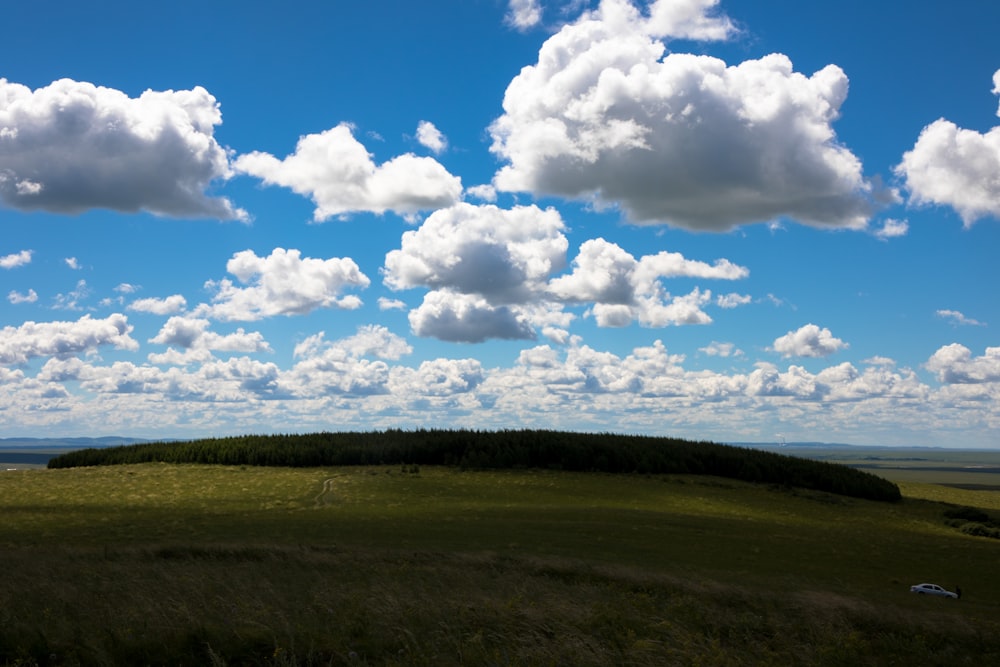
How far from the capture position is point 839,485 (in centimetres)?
9356

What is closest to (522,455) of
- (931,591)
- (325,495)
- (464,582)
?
(325,495)

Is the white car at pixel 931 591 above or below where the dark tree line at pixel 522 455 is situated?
below

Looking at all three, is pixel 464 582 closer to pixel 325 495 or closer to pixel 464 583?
pixel 464 583

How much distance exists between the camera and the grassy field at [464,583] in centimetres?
1270

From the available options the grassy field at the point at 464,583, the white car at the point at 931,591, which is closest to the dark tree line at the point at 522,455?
the grassy field at the point at 464,583

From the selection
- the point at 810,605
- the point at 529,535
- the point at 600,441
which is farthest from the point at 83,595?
the point at 600,441

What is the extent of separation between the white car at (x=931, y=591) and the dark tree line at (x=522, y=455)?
57.8m

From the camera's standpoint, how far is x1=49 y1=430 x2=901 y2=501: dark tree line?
9212 centimetres

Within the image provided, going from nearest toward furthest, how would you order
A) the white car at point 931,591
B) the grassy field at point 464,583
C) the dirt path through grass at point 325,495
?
the grassy field at point 464,583
the white car at point 931,591
the dirt path through grass at point 325,495

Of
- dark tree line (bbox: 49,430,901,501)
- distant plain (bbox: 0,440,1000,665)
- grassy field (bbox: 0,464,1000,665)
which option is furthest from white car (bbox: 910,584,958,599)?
dark tree line (bbox: 49,430,901,501)

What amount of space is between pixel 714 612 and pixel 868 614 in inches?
168

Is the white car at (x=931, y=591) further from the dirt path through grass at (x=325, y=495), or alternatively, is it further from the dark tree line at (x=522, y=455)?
the dark tree line at (x=522, y=455)

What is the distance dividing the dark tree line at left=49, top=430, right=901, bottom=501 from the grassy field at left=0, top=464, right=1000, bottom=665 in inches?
944

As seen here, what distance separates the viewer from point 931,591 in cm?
3238
